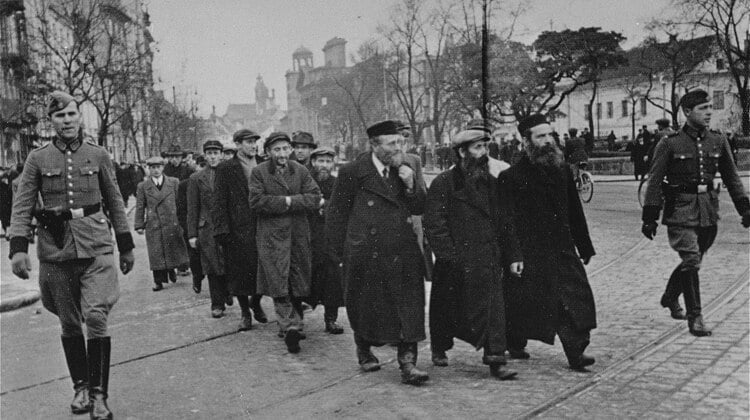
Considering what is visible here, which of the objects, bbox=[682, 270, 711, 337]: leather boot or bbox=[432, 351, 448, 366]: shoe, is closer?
bbox=[432, 351, 448, 366]: shoe

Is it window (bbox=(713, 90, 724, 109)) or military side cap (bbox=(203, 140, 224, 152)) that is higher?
window (bbox=(713, 90, 724, 109))

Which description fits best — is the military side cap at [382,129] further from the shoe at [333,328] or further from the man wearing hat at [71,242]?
the shoe at [333,328]

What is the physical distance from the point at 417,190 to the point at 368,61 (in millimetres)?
54198

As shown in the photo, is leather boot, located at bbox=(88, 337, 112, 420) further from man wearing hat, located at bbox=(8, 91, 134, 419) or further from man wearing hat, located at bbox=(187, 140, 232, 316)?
man wearing hat, located at bbox=(187, 140, 232, 316)

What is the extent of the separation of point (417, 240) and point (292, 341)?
1677 millimetres

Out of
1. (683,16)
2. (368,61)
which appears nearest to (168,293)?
(683,16)

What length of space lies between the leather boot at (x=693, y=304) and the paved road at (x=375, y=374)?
0.39 ft

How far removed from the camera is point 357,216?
6.26m

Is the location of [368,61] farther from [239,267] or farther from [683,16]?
[239,267]

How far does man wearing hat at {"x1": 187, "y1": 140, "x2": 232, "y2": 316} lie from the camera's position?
9234 mm

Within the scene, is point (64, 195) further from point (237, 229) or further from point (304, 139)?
point (304, 139)

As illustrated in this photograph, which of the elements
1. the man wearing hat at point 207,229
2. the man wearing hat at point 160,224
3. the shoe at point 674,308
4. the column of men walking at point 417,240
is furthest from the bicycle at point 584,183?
the column of men walking at point 417,240

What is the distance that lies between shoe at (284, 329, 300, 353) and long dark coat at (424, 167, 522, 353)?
157 cm

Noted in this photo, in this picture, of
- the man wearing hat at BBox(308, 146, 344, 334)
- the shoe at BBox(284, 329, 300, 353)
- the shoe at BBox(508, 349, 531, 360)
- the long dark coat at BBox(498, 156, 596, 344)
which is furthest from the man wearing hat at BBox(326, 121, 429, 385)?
the man wearing hat at BBox(308, 146, 344, 334)
